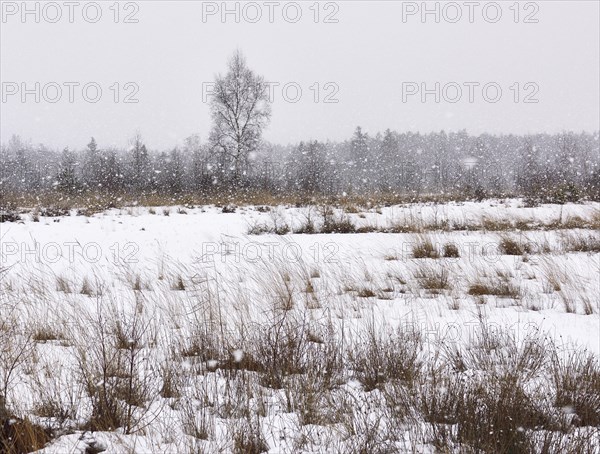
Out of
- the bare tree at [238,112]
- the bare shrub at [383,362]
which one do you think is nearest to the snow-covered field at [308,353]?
the bare shrub at [383,362]

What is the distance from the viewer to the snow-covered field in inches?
90.4

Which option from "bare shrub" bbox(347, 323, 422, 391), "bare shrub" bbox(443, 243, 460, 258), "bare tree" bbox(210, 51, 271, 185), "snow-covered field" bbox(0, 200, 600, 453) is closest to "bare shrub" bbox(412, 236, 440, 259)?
"snow-covered field" bbox(0, 200, 600, 453)

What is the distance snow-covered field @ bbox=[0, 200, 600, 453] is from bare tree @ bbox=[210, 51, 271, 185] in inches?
816

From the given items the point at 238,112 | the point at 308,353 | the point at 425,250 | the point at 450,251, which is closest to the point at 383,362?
the point at 308,353

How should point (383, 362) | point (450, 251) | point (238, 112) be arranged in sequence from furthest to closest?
point (238, 112) < point (450, 251) < point (383, 362)

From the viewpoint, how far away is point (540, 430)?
2273 millimetres

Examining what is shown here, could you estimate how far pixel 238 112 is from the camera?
27297 millimetres

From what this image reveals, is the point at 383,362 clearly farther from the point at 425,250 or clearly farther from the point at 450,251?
the point at 450,251

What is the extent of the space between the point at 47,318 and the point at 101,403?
1920 mm

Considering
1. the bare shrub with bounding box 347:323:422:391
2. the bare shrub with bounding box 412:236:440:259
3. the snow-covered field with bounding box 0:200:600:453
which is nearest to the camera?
the snow-covered field with bounding box 0:200:600:453

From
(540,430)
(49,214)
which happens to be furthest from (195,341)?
(49,214)

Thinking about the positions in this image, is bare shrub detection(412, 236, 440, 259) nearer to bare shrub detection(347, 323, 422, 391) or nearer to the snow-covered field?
the snow-covered field

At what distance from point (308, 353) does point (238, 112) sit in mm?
25954

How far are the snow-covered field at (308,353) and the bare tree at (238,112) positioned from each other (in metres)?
20.7
